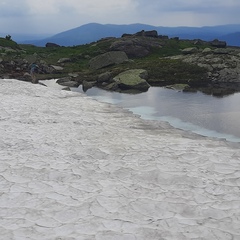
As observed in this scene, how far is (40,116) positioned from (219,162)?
43.9 feet

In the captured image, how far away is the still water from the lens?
24.0 meters

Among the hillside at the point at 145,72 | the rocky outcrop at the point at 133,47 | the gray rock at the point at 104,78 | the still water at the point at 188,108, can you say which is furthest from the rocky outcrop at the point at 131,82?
the rocky outcrop at the point at 133,47

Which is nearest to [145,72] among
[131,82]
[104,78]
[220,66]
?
[104,78]

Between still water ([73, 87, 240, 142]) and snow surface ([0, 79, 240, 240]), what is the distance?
14.1ft

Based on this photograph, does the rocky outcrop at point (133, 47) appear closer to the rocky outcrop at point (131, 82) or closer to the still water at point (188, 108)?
the rocky outcrop at point (131, 82)

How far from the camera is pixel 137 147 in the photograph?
1669cm

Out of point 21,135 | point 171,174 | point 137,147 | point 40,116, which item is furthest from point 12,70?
point 171,174

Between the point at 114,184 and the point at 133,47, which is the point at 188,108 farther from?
the point at 133,47

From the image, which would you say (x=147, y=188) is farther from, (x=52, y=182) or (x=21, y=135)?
(x=21, y=135)

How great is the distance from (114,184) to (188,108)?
20.4 m

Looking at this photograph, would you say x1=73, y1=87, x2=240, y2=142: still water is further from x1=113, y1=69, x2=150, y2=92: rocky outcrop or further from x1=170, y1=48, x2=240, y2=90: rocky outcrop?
x1=170, y1=48, x2=240, y2=90: rocky outcrop

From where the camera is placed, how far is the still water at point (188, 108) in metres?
24.0

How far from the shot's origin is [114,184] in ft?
40.1

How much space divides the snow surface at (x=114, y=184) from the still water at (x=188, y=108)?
429 centimetres
